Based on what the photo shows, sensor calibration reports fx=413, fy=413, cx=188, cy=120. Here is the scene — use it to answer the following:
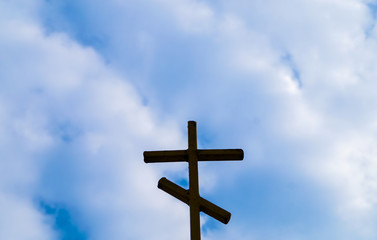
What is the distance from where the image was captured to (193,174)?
5.27 metres

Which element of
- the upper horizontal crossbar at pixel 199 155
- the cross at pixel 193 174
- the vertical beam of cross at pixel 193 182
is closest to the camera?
the vertical beam of cross at pixel 193 182

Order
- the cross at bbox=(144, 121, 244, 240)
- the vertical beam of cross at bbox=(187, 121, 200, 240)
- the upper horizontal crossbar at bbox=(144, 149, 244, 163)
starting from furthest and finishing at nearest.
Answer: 1. the upper horizontal crossbar at bbox=(144, 149, 244, 163)
2. the cross at bbox=(144, 121, 244, 240)
3. the vertical beam of cross at bbox=(187, 121, 200, 240)

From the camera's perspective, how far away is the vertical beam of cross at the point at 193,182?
4.85 metres

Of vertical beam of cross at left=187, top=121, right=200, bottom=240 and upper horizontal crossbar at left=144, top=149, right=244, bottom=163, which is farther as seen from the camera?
upper horizontal crossbar at left=144, top=149, right=244, bottom=163

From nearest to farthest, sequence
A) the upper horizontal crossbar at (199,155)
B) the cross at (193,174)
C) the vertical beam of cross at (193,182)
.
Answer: the vertical beam of cross at (193,182) < the cross at (193,174) < the upper horizontal crossbar at (199,155)

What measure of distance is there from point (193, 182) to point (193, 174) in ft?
0.36

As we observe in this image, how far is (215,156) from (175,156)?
548mm

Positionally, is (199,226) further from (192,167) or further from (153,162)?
(153,162)

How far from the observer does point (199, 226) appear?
4875mm

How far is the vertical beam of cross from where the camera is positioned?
485 centimetres

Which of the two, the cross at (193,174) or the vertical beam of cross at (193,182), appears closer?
the vertical beam of cross at (193,182)

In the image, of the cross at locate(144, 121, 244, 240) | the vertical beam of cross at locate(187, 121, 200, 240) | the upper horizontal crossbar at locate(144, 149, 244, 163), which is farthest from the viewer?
the upper horizontal crossbar at locate(144, 149, 244, 163)

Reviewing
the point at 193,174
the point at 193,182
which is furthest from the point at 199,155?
the point at 193,182

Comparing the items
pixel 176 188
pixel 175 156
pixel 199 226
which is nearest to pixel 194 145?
Result: pixel 175 156
